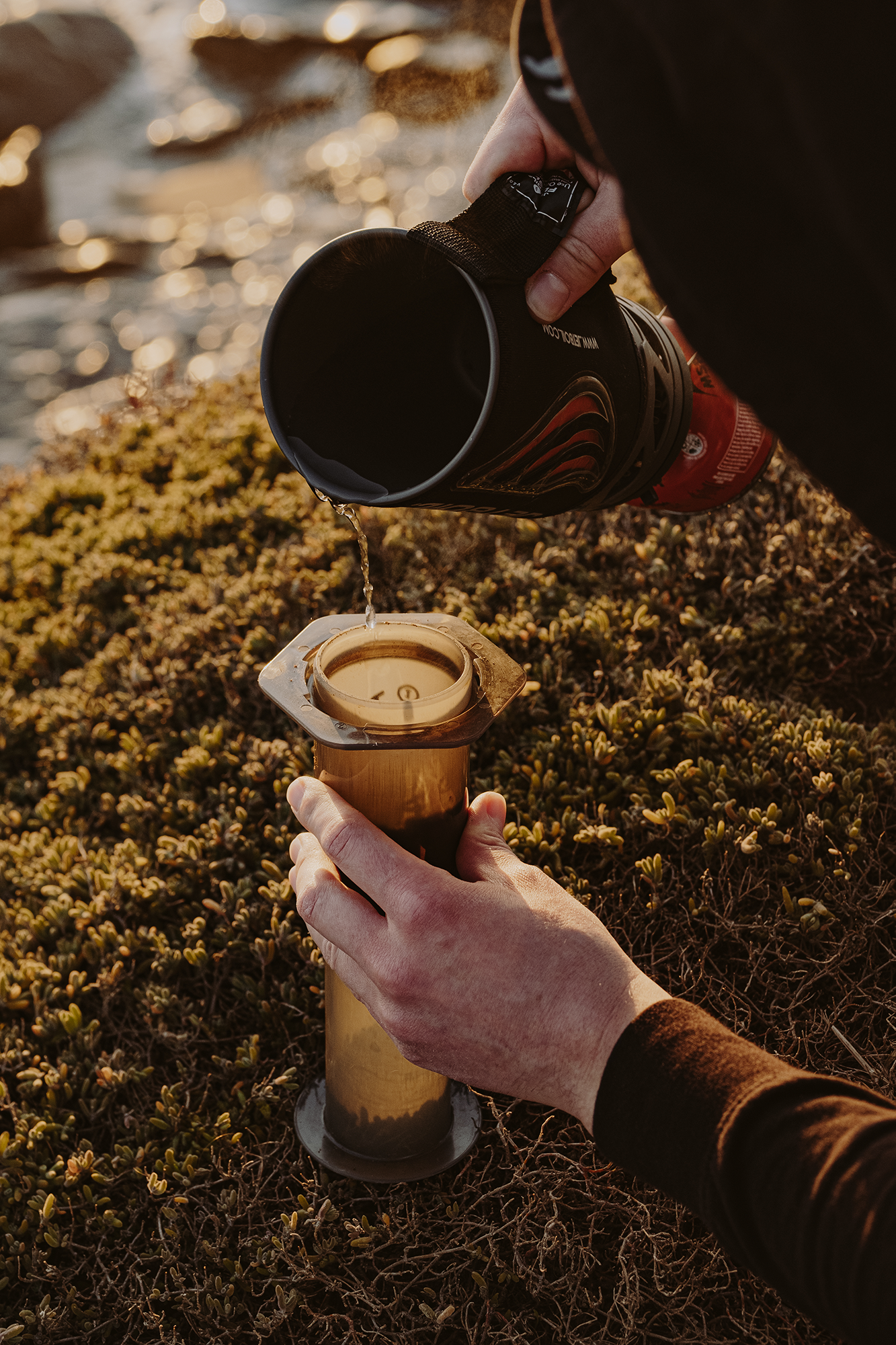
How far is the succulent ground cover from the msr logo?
1221 mm

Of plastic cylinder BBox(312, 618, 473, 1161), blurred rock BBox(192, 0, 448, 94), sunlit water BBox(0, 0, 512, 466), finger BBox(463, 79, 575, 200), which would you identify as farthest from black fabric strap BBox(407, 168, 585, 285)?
blurred rock BBox(192, 0, 448, 94)

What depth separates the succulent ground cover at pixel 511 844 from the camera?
81.0 inches

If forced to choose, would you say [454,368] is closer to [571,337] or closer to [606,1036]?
[571,337]

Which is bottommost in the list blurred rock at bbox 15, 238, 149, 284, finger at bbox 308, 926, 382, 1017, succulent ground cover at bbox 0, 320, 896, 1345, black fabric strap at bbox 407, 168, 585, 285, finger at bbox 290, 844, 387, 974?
blurred rock at bbox 15, 238, 149, 284

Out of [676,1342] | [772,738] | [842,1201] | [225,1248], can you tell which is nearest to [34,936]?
[225,1248]

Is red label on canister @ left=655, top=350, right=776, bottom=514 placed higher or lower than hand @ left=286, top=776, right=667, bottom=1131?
higher

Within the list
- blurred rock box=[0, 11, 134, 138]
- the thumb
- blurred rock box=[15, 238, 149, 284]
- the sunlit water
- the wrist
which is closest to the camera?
the wrist

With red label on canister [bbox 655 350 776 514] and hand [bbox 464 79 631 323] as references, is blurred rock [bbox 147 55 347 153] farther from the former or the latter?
hand [bbox 464 79 631 323]

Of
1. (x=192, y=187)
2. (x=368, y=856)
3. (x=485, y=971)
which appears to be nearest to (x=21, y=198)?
(x=192, y=187)

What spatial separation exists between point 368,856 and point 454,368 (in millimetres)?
845

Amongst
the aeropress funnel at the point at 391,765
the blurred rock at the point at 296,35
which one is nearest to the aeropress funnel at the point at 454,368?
the aeropress funnel at the point at 391,765

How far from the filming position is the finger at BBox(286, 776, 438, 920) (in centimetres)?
160

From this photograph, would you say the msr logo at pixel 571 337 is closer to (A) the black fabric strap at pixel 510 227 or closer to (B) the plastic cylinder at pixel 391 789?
(A) the black fabric strap at pixel 510 227

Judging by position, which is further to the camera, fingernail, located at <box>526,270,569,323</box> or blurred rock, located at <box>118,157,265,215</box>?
blurred rock, located at <box>118,157,265,215</box>
